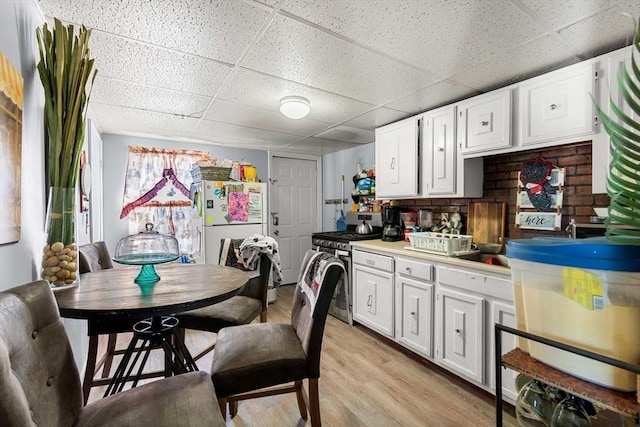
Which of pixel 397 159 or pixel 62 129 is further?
pixel 397 159

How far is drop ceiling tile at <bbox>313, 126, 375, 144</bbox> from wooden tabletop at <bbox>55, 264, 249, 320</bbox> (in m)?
2.24

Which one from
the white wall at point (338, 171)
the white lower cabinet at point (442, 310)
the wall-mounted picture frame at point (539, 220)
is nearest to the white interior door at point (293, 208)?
the white wall at point (338, 171)

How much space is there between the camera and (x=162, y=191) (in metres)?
3.79

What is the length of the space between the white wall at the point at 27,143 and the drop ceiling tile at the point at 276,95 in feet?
3.38

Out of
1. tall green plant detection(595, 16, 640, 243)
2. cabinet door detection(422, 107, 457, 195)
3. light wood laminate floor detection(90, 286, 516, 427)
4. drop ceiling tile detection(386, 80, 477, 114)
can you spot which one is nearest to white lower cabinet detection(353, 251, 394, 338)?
light wood laminate floor detection(90, 286, 516, 427)

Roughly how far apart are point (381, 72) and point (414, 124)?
929 mm

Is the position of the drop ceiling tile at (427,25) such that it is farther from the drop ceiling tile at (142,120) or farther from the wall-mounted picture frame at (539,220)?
the drop ceiling tile at (142,120)

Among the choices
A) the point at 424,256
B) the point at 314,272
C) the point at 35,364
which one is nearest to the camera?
the point at 35,364

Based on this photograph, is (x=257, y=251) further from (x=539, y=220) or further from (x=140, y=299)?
(x=539, y=220)

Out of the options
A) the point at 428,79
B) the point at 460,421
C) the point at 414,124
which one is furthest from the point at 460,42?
the point at 460,421

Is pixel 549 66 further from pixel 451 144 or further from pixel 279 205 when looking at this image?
pixel 279 205

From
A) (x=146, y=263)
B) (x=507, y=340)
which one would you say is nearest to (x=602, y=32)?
(x=507, y=340)

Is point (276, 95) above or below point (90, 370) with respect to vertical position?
above

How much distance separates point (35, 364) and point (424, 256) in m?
2.19
